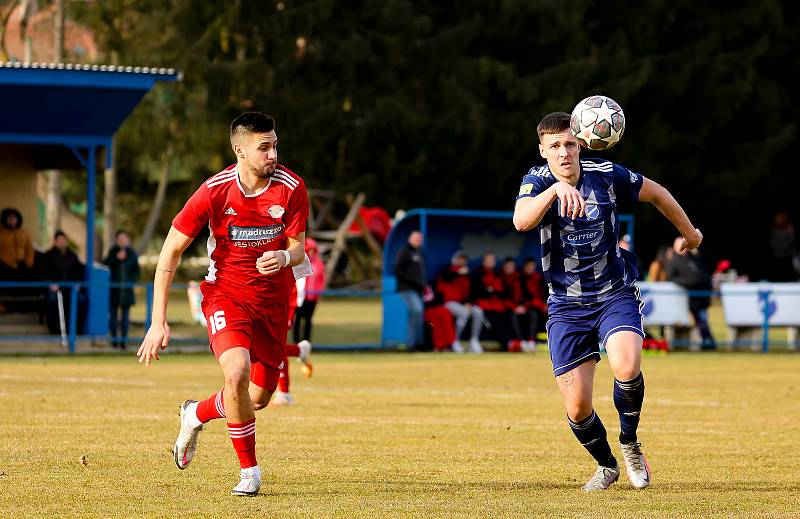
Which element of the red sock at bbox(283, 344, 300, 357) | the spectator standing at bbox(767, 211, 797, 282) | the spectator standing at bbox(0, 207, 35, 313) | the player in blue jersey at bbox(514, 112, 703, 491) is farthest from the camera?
the spectator standing at bbox(767, 211, 797, 282)

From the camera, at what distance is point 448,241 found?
25.6m

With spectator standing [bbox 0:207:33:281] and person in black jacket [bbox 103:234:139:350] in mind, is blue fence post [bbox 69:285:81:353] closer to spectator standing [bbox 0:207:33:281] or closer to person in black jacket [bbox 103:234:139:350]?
person in black jacket [bbox 103:234:139:350]

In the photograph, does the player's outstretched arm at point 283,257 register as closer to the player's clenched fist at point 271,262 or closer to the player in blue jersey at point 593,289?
the player's clenched fist at point 271,262

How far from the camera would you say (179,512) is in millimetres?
7270

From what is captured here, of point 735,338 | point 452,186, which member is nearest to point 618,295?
point 735,338

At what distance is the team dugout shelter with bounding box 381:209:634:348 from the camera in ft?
80.7

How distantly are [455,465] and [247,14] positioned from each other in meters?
36.1

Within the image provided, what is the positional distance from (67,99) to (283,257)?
15366 millimetres

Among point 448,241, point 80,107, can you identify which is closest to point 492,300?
point 448,241

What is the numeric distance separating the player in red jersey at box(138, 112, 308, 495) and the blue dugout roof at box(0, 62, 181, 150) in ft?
47.8

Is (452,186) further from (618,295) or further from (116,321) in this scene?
(618,295)

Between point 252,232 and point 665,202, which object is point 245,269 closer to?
point 252,232

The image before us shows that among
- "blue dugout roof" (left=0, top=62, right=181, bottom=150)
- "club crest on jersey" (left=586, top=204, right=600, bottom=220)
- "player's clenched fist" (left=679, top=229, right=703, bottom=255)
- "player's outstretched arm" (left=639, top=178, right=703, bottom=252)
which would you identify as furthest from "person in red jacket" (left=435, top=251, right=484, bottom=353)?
"club crest on jersey" (left=586, top=204, right=600, bottom=220)

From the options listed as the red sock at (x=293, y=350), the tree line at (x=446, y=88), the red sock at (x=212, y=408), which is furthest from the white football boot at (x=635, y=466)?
the tree line at (x=446, y=88)
